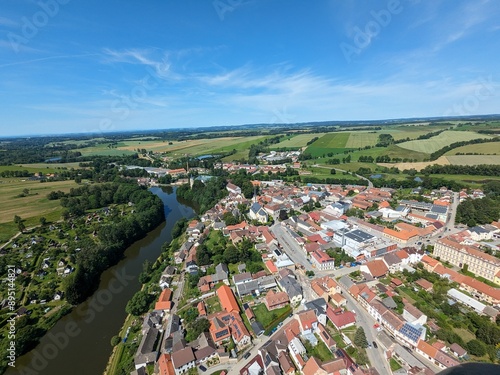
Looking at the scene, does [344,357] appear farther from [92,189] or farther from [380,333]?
[92,189]

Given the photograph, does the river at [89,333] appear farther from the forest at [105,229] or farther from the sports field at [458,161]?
the sports field at [458,161]

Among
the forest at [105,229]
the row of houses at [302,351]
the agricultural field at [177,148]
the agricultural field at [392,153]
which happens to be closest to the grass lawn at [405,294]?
the row of houses at [302,351]


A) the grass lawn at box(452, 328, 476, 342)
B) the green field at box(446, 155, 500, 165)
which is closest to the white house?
the grass lawn at box(452, 328, 476, 342)

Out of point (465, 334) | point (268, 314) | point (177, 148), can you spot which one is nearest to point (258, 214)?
point (268, 314)

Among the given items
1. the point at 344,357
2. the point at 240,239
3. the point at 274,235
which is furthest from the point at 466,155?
the point at 344,357

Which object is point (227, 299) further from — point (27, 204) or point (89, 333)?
point (27, 204)
